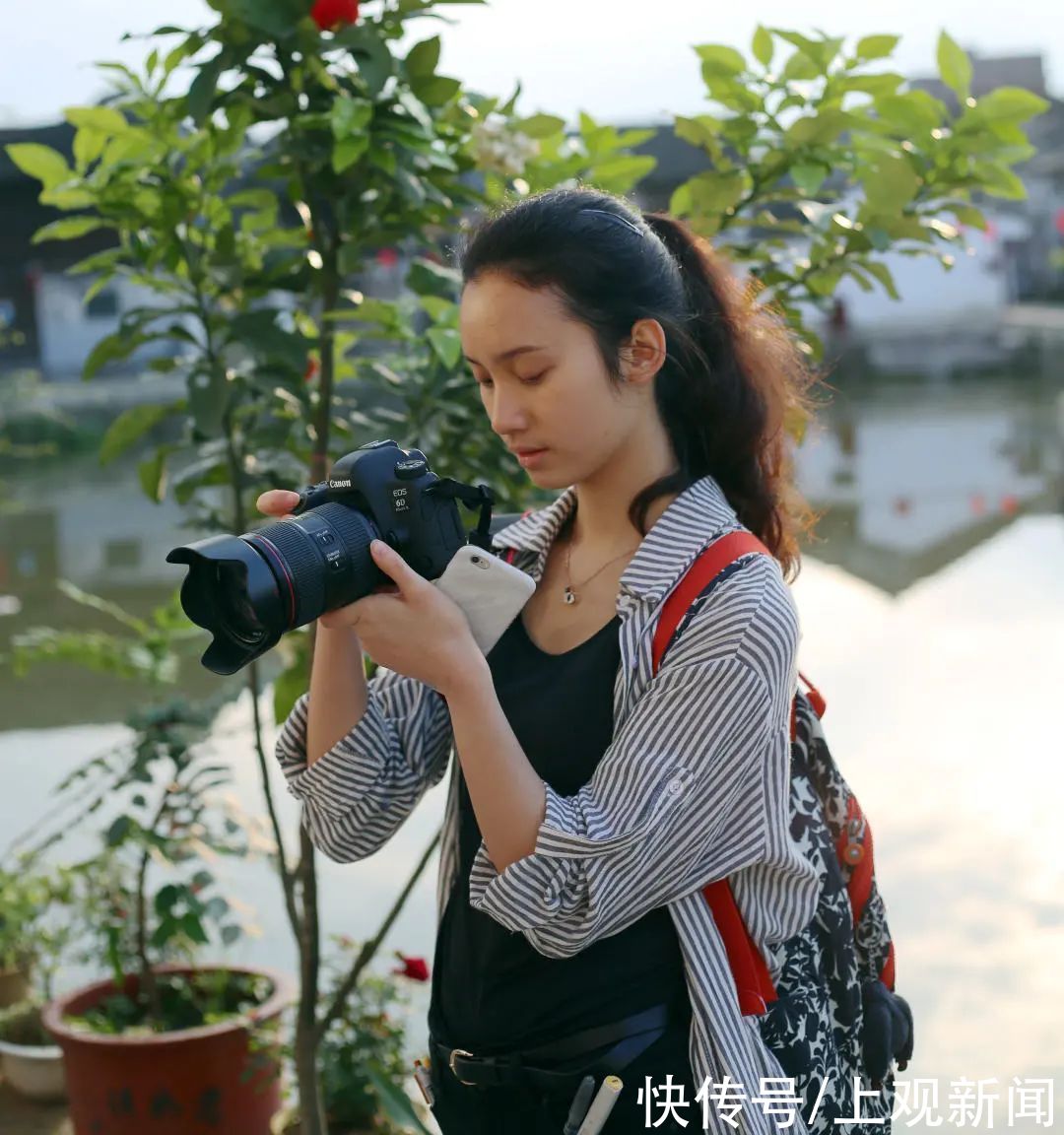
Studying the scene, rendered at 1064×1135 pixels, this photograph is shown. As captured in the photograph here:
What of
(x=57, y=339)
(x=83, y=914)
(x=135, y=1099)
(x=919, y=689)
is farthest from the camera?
(x=57, y=339)

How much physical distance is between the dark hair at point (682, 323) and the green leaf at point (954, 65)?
69 centimetres

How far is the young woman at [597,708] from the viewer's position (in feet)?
3.43

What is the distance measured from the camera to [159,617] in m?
2.29

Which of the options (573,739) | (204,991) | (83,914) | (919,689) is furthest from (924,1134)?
(919,689)

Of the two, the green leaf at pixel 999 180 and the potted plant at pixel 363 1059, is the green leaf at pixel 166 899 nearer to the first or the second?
the potted plant at pixel 363 1059

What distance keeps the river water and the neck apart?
34 centimetres

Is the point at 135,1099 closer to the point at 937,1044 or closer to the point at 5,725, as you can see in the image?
the point at 937,1044

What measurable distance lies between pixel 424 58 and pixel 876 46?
52 centimetres

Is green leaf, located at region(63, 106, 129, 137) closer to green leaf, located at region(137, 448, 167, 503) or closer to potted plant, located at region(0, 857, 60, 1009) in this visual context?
green leaf, located at region(137, 448, 167, 503)

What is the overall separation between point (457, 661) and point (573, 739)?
131mm

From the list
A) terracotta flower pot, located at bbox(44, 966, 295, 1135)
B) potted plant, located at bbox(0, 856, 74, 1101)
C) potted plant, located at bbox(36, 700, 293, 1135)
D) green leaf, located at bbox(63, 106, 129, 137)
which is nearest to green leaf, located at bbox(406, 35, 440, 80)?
green leaf, located at bbox(63, 106, 129, 137)

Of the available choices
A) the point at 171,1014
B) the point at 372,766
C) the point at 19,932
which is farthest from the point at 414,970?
the point at 372,766

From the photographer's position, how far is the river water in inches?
114

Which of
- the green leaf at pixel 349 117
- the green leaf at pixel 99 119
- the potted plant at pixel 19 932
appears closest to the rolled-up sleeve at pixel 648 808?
the green leaf at pixel 349 117
